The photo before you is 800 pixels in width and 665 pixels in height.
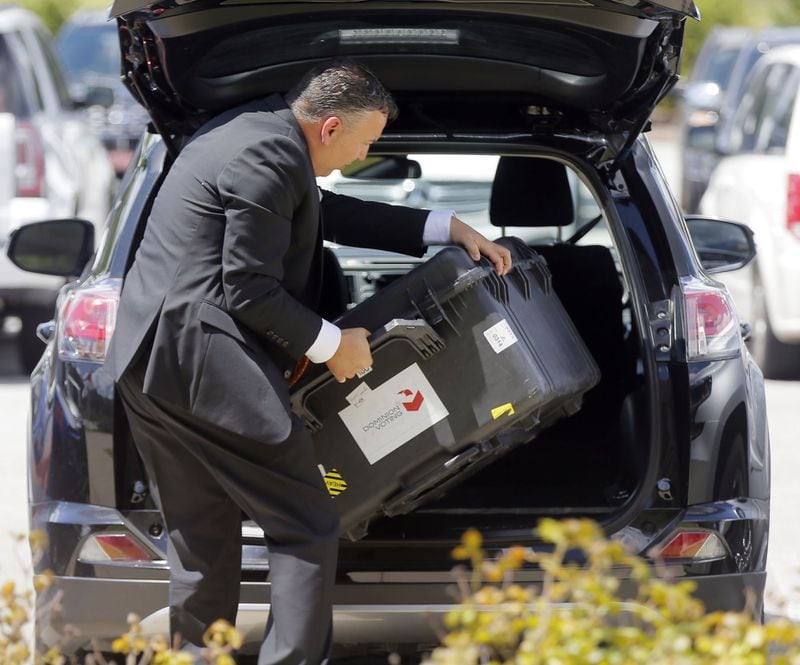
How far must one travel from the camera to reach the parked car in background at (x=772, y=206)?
8.67 metres

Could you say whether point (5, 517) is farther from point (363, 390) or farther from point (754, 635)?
point (754, 635)

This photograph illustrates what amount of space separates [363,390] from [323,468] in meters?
0.22

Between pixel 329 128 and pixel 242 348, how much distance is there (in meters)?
0.53

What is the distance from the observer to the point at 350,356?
363 cm

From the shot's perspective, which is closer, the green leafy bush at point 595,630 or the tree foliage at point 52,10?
the green leafy bush at point 595,630

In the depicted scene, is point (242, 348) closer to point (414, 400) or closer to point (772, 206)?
point (414, 400)

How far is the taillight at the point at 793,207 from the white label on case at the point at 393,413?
5243 mm

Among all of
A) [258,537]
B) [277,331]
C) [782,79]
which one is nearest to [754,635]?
[277,331]

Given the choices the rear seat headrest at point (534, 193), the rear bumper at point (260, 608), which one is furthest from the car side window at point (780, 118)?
the rear bumper at point (260, 608)

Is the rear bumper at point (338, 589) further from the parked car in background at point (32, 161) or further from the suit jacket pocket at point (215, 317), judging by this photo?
the parked car in background at point (32, 161)

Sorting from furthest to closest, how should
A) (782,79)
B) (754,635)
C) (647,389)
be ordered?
1. (782,79)
2. (647,389)
3. (754,635)

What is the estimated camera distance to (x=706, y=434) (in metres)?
3.88

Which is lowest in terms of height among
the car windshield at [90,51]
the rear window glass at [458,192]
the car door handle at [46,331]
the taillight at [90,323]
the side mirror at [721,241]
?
the car windshield at [90,51]

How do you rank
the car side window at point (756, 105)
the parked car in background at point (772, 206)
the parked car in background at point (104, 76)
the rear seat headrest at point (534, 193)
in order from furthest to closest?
the parked car in background at point (104, 76) → the car side window at point (756, 105) → the parked car in background at point (772, 206) → the rear seat headrest at point (534, 193)
